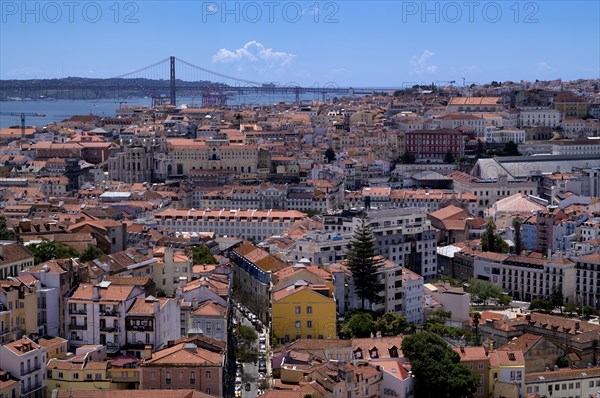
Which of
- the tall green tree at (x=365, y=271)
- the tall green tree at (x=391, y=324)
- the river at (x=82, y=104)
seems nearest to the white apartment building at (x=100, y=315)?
the tall green tree at (x=391, y=324)

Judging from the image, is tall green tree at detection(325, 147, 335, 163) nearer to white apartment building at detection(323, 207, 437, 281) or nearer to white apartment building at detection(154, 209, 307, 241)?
white apartment building at detection(154, 209, 307, 241)

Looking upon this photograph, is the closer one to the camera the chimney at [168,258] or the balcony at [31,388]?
the balcony at [31,388]

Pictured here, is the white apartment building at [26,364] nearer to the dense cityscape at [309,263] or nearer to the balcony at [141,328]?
the dense cityscape at [309,263]

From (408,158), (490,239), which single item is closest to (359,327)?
(490,239)

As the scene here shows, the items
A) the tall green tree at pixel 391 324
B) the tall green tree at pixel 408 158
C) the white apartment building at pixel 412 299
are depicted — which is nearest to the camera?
the tall green tree at pixel 391 324

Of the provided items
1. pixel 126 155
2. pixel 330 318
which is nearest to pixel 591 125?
pixel 126 155

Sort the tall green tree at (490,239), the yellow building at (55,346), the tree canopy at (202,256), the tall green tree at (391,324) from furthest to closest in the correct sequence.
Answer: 1. the tall green tree at (490,239)
2. the tree canopy at (202,256)
3. the tall green tree at (391,324)
4. the yellow building at (55,346)

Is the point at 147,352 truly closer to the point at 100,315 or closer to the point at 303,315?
the point at 100,315

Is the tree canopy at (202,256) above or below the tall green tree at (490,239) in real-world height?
above
